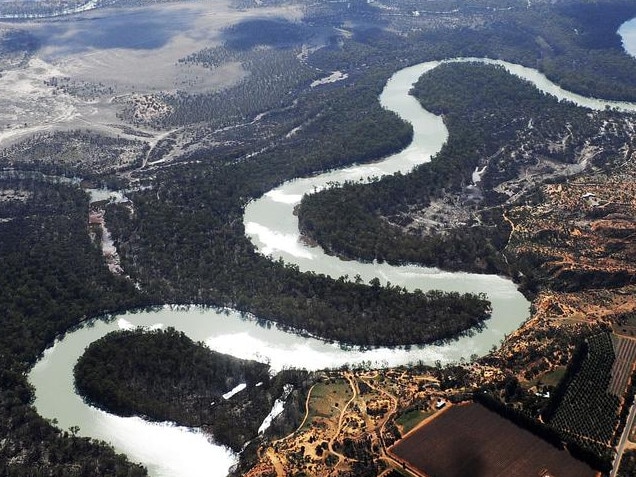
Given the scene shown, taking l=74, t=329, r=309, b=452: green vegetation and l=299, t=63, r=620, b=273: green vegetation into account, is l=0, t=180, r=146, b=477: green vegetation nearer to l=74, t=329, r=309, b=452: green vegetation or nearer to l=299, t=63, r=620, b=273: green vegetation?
l=74, t=329, r=309, b=452: green vegetation

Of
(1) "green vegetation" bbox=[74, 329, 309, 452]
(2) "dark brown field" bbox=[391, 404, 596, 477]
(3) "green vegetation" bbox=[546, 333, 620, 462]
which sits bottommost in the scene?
(1) "green vegetation" bbox=[74, 329, 309, 452]

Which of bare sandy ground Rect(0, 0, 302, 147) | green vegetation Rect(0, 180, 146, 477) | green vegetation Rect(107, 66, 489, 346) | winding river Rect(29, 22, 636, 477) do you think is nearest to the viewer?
green vegetation Rect(0, 180, 146, 477)

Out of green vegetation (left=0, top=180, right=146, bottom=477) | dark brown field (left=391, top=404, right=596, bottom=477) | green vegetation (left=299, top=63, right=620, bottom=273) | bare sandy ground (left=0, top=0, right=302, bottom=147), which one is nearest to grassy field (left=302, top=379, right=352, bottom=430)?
dark brown field (left=391, top=404, right=596, bottom=477)

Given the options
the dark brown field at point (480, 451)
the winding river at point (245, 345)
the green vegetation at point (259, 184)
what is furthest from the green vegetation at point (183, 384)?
the dark brown field at point (480, 451)

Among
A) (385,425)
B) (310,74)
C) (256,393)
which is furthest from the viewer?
(310,74)

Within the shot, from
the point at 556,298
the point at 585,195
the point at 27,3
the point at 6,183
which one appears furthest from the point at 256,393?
the point at 27,3

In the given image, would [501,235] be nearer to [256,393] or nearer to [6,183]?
[256,393]

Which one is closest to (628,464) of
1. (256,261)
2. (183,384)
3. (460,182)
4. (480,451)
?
(480,451)
